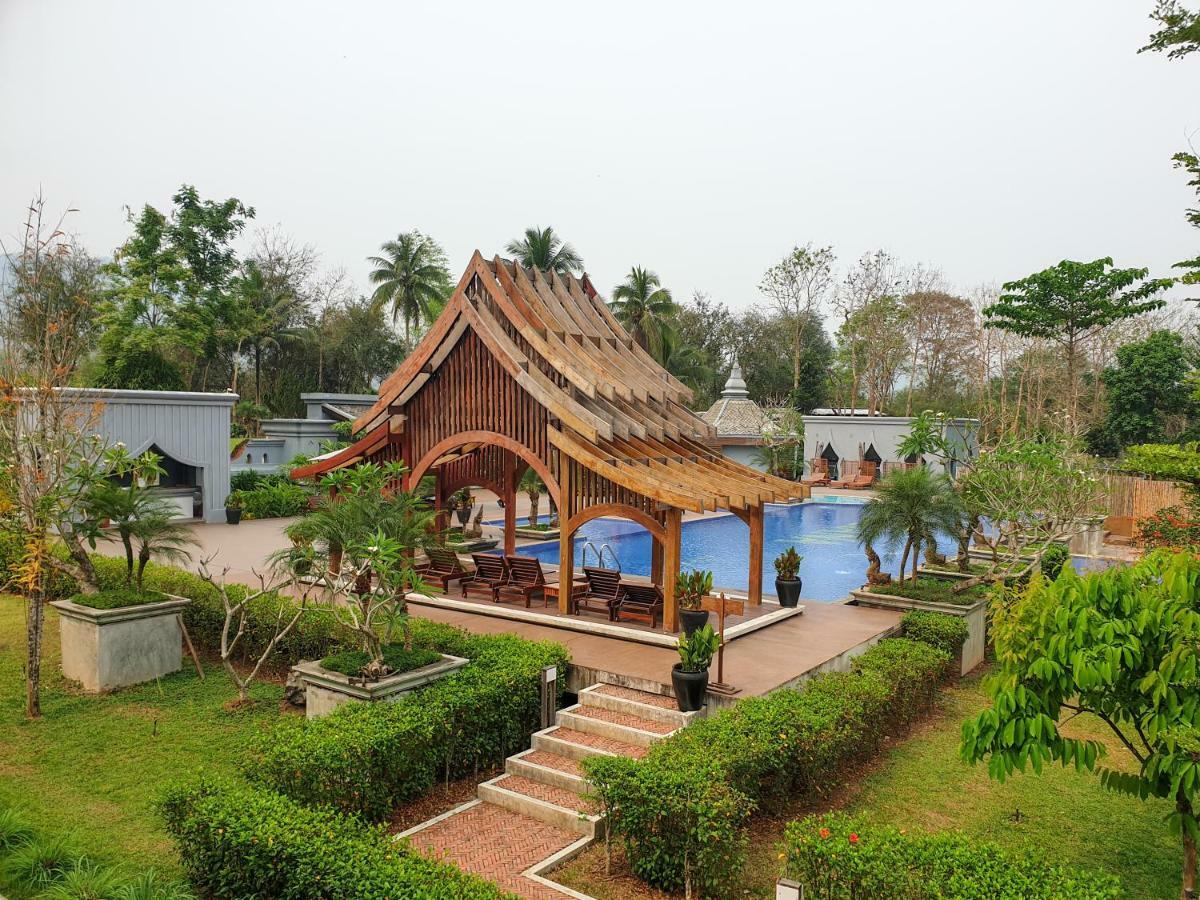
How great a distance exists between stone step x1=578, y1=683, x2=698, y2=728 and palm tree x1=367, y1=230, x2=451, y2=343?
3471cm

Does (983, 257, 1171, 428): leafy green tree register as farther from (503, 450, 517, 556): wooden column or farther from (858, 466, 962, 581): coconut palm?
(503, 450, 517, 556): wooden column

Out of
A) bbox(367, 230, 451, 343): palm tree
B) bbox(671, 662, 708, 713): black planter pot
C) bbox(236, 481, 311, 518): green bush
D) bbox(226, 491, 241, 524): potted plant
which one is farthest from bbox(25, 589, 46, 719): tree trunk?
bbox(367, 230, 451, 343): palm tree

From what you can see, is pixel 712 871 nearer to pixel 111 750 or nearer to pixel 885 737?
pixel 885 737

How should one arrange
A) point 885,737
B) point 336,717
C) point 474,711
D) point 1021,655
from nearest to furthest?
point 1021,655
point 336,717
point 474,711
point 885,737

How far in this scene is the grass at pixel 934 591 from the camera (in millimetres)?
Result: 14098

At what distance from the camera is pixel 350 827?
6262 millimetres

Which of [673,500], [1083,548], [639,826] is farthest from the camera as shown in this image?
[1083,548]

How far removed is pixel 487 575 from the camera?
14.8 metres

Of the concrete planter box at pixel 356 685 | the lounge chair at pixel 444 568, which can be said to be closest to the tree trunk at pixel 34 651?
the concrete planter box at pixel 356 685

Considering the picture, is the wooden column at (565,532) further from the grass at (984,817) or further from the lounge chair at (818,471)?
the lounge chair at (818,471)

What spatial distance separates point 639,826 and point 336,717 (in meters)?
3.41

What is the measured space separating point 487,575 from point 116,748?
6647 millimetres

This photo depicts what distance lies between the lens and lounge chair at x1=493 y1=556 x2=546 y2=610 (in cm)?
1388

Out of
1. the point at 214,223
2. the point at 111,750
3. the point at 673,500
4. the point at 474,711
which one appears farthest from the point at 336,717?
the point at 214,223
